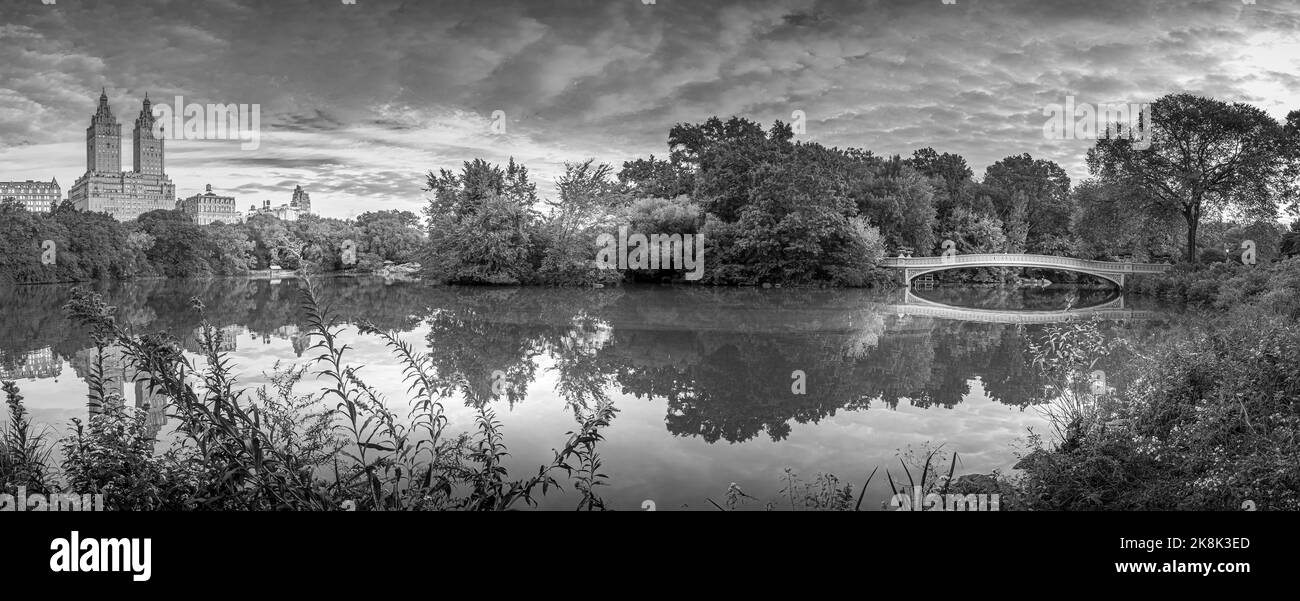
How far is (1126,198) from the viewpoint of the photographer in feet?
99.6

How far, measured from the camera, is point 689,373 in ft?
34.3

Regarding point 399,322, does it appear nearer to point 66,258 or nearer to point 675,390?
point 675,390

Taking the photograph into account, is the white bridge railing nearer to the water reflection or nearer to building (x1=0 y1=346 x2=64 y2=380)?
the water reflection

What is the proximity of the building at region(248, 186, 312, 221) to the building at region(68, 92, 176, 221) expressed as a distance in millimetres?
14558

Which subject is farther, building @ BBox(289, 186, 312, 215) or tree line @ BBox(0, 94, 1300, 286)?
building @ BBox(289, 186, 312, 215)

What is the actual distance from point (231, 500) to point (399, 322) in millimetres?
13854

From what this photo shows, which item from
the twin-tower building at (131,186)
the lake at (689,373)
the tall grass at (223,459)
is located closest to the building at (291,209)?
the twin-tower building at (131,186)

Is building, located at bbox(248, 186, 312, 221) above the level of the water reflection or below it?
above

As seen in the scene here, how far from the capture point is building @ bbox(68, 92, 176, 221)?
1492 centimetres

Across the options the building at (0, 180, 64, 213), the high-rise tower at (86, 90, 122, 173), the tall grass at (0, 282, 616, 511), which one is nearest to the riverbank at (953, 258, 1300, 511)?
the tall grass at (0, 282, 616, 511)

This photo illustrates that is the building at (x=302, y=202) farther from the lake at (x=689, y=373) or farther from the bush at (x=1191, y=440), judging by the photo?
the bush at (x=1191, y=440)

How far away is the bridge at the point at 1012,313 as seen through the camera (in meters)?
20.0

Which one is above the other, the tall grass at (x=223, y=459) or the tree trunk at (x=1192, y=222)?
the tree trunk at (x=1192, y=222)

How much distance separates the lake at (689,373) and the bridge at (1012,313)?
13 centimetres
